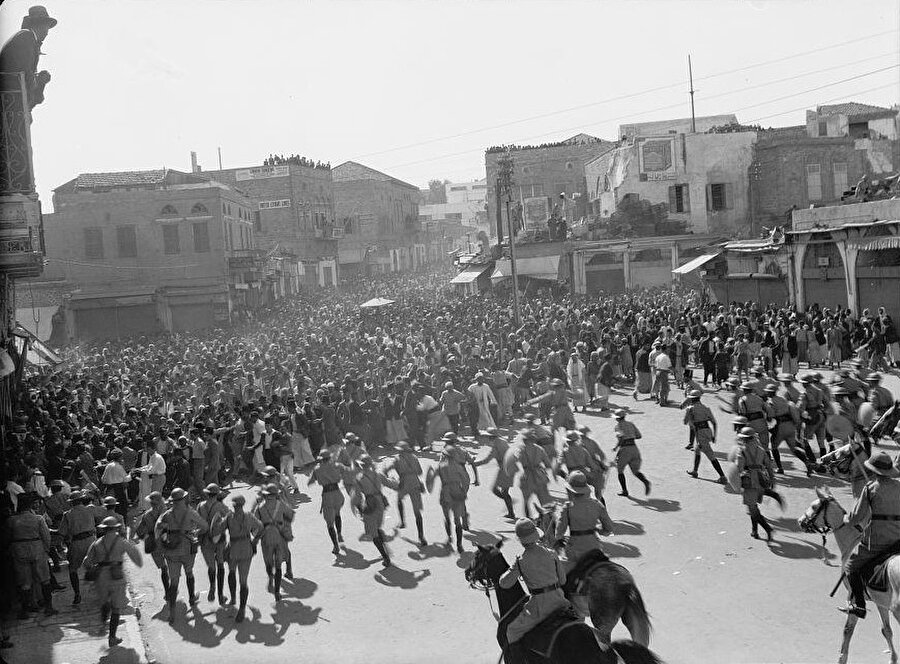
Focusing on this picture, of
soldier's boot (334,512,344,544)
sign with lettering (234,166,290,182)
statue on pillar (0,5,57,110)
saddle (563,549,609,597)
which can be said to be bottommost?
soldier's boot (334,512,344,544)

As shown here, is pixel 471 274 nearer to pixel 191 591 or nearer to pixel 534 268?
pixel 534 268

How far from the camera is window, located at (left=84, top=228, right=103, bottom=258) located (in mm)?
43438

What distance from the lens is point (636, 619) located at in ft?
25.8

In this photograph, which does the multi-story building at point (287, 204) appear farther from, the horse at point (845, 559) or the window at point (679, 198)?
the horse at point (845, 559)

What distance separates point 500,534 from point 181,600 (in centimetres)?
408

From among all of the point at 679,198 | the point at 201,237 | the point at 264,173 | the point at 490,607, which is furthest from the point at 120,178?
the point at 490,607

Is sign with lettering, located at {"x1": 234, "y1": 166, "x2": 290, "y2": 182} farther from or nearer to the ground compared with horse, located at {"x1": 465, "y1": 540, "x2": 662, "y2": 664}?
farther from the ground

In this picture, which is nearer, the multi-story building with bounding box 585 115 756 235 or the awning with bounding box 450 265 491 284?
the multi-story building with bounding box 585 115 756 235

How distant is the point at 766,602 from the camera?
9195 mm

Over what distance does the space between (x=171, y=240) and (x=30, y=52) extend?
26.9 m

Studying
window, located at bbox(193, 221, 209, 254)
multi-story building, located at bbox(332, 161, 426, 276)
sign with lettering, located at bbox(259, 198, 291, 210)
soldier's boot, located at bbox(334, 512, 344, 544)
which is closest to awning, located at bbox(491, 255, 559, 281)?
window, located at bbox(193, 221, 209, 254)

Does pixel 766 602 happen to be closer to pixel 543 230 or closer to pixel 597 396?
pixel 597 396

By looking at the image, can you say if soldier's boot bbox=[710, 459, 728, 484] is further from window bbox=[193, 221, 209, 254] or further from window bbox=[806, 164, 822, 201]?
window bbox=[806, 164, 822, 201]

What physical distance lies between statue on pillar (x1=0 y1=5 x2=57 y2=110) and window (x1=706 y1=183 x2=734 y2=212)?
1337 inches
